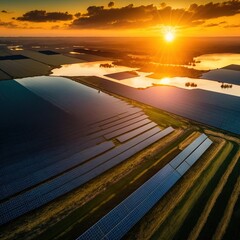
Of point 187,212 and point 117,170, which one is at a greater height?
point 187,212

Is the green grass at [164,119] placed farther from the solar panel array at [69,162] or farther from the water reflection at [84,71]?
the water reflection at [84,71]

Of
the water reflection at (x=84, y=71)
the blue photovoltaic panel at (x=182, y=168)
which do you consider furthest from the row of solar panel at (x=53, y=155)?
the water reflection at (x=84, y=71)

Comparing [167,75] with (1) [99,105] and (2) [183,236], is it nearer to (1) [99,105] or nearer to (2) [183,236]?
(1) [99,105]

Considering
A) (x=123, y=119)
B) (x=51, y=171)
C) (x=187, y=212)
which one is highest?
(x=51, y=171)

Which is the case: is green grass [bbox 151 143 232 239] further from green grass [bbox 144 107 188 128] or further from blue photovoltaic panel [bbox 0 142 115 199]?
green grass [bbox 144 107 188 128]

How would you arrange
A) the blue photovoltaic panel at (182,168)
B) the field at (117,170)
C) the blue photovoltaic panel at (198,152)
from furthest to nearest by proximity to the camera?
1. the blue photovoltaic panel at (198,152)
2. the blue photovoltaic panel at (182,168)
3. the field at (117,170)

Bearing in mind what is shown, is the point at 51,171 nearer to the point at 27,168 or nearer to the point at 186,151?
the point at 27,168

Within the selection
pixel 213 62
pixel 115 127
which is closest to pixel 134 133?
pixel 115 127

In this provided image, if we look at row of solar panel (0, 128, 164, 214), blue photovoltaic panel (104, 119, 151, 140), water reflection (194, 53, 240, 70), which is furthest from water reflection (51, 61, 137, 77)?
row of solar panel (0, 128, 164, 214)
